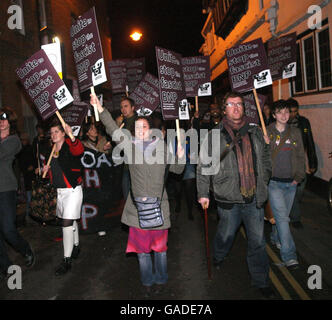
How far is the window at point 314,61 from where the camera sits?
8.64 metres

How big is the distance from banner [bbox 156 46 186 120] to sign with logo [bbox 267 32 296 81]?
11.0 feet

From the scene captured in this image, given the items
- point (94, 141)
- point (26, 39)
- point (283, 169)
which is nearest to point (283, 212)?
point (283, 169)

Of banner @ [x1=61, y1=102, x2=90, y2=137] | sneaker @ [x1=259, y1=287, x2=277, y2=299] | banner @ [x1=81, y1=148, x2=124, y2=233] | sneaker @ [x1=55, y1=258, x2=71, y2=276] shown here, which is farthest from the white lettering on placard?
sneaker @ [x1=259, y1=287, x2=277, y2=299]

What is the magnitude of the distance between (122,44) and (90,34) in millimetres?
34057

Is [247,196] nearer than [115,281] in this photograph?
Yes

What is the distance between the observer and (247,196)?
4066 mm

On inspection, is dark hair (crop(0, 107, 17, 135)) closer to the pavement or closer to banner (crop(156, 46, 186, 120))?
the pavement

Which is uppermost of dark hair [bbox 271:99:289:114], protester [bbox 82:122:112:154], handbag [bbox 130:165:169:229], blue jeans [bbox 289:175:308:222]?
dark hair [bbox 271:99:289:114]

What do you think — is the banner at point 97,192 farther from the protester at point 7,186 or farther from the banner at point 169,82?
the banner at point 169,82

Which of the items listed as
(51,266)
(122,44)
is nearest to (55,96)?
(51,266)

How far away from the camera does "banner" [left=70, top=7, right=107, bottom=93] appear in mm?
4492

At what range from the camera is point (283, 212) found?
4809mm

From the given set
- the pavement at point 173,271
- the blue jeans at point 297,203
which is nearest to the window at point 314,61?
the blue jeans at point 297,203
